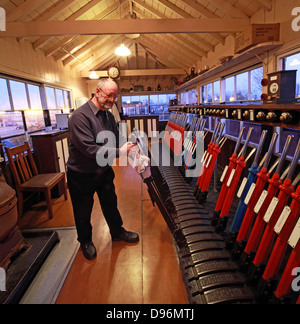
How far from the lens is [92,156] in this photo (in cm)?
181

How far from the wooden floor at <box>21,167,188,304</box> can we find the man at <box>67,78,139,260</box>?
21 centimetres

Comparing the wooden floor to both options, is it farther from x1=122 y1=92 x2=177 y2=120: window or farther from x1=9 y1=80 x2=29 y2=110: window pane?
x1=122 y1=92 x2=177 y2=120: window

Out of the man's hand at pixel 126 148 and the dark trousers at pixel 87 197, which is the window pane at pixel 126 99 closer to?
the dark trousers at pixel 87 197

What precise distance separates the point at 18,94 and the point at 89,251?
4233 millimetres

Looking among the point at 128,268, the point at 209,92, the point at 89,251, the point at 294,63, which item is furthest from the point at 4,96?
the point at 209,92

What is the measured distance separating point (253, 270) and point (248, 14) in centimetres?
429

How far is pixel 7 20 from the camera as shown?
393cm

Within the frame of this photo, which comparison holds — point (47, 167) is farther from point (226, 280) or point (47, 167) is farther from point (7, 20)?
point (226, 280)

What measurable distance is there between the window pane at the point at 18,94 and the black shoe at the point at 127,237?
3.88 metres

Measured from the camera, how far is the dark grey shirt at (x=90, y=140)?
5.92 feet

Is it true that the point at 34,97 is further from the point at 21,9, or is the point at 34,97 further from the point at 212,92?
the point at 212,92

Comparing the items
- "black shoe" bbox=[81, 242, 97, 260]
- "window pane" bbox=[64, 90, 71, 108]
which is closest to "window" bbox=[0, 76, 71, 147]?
"window pane" bbox=[64, 90, 71, 108]

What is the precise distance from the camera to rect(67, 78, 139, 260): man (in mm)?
1820

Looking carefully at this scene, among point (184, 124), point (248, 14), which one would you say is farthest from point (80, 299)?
point (248, 14)
